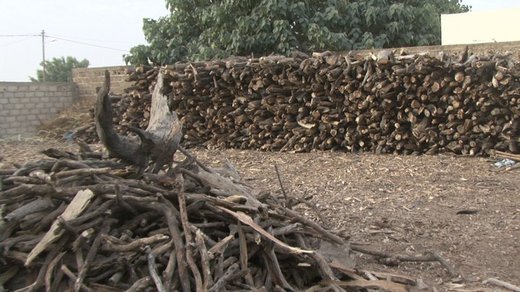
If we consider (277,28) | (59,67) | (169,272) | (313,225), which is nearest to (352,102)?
(277,28)

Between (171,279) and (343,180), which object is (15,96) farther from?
(171,279)

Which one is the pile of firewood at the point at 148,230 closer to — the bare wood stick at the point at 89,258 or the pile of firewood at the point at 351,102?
the bare wood stick at the point at 89,258

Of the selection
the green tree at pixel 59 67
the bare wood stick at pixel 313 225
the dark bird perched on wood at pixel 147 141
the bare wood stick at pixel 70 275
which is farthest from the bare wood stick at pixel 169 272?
the green tree at pixel 59 67

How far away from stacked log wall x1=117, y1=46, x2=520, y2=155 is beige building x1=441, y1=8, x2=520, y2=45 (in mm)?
6083

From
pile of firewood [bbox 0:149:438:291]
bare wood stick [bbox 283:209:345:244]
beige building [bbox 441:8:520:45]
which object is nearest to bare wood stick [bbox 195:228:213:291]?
pile of firewood [bbox 0:149:438:291]

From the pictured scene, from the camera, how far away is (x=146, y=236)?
2932 millimetres

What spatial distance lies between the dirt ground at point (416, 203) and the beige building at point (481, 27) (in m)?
6.56

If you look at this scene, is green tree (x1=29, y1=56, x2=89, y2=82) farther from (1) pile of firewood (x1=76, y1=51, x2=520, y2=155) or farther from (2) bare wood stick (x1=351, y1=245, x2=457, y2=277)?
(2) bare wood stick (x1=351, y1=245, x2=457, y2=277)

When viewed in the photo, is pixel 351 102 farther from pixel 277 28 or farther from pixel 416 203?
pixel 277 28

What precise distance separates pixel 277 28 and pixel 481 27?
4893 millimetres

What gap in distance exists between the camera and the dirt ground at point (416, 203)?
153 inches

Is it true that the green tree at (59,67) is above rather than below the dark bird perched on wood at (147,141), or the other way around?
above

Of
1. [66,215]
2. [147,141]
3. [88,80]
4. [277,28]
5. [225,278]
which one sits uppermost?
[277,28]

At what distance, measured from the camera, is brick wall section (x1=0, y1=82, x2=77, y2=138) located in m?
12.5
